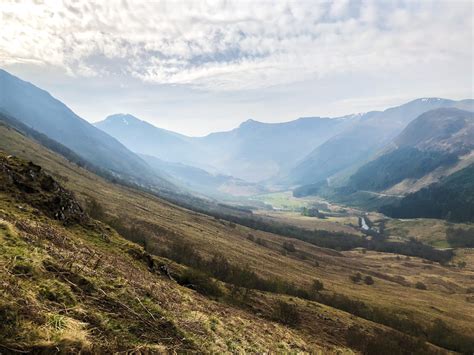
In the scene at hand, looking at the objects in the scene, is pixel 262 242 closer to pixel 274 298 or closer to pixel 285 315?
pixel 274 298

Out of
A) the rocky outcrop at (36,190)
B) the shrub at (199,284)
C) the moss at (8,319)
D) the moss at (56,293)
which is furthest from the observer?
the shrub at (199,284)

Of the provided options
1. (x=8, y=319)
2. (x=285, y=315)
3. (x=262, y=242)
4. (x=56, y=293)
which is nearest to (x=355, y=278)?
(x=262, y=242)

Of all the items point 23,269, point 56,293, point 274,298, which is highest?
point 23,269

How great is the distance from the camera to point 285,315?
1566 inches

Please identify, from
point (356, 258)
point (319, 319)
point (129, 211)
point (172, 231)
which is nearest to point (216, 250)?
point (172, 231)

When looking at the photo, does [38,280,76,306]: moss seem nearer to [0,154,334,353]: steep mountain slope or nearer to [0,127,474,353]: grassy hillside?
[0,154,334,353]: steep mountain slope

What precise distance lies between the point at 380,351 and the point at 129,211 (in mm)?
102646

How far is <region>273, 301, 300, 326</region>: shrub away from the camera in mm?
38562

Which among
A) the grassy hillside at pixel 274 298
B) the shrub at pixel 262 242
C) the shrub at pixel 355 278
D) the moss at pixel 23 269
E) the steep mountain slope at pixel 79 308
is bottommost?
the shrub at pixel 355 278

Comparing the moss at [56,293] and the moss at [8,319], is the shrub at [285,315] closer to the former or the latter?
the moss at [56,293]

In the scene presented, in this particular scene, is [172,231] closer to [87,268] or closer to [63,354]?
[87,268]

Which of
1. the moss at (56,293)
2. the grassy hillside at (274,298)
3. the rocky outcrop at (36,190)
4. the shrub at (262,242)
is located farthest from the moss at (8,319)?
the shrub at (262,242)

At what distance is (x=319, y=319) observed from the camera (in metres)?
45.5

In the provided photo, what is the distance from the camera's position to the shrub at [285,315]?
1518 inches
